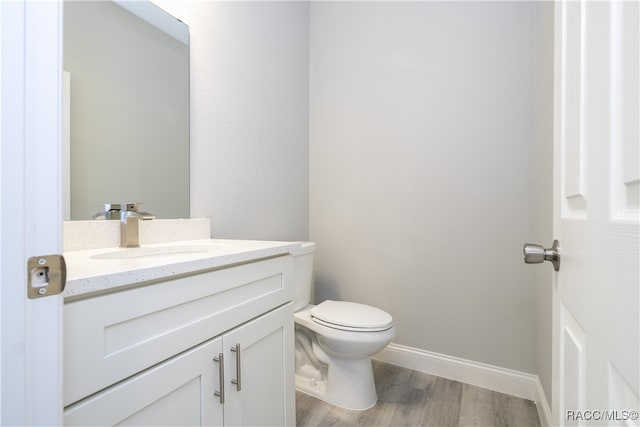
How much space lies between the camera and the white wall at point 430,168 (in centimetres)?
164

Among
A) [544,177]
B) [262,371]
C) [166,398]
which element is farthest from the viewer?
[544,177]

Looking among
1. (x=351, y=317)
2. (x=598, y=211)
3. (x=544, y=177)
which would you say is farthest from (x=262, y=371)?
(x=544, y=177)

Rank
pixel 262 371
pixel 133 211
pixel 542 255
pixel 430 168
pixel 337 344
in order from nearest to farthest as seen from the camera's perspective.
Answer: pixel 542 255, pixel 262 371, pixel 133 211, pixel 337 344, pixel 430 168

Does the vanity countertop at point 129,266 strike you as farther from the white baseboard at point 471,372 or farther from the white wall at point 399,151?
the white baseboard at point 471,372

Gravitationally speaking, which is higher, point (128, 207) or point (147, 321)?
point (128, 207)

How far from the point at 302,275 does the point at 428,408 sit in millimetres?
922

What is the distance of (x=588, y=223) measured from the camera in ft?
1.36

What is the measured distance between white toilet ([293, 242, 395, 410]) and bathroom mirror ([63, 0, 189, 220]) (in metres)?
0.71

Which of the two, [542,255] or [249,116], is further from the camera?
[249,116]

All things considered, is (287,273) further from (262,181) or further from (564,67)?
(564,67)

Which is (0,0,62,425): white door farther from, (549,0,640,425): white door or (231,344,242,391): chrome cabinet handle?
(549,0,640,425): white door

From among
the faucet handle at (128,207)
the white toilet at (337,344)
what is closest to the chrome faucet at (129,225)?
the faucet handle at (128,207)

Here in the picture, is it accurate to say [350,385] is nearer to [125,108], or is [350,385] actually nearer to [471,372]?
[471,372]

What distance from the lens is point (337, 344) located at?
4.86ft
